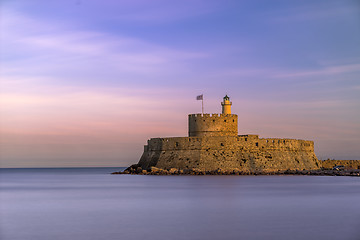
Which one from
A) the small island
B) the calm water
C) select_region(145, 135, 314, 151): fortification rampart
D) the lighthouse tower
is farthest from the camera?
the lighthouse tower

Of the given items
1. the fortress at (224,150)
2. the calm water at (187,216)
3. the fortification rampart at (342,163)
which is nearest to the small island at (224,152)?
the fortress at (224,150)

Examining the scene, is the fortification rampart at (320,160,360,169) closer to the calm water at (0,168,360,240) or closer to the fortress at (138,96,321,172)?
the fortress at (138,96,321,172)

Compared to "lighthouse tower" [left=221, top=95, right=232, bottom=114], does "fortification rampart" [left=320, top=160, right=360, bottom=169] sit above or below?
below

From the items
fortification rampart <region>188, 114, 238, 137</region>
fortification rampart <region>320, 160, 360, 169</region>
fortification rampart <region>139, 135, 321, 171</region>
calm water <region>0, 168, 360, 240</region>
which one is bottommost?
calm water <region>0, 168, 360, 240</region>

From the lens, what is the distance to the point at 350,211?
1694 cm

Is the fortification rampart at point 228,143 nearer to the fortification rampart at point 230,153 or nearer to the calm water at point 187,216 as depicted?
the fortification rampart at point 230,153

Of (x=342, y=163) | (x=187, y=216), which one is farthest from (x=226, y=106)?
(x=187, y=216)

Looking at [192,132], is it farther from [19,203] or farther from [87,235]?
[87,235]

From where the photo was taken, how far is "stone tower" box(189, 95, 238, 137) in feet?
134

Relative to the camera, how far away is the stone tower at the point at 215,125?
134 ft

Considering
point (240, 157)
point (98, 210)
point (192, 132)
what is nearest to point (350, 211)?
point (98, 210)

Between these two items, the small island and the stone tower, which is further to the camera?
the stone tower

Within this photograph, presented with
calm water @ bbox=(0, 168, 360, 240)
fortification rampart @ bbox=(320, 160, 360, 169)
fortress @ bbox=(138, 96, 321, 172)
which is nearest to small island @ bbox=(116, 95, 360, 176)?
fortress @ bbox=(138, 96, 321, 172)

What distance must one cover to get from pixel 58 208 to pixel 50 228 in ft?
16.4
